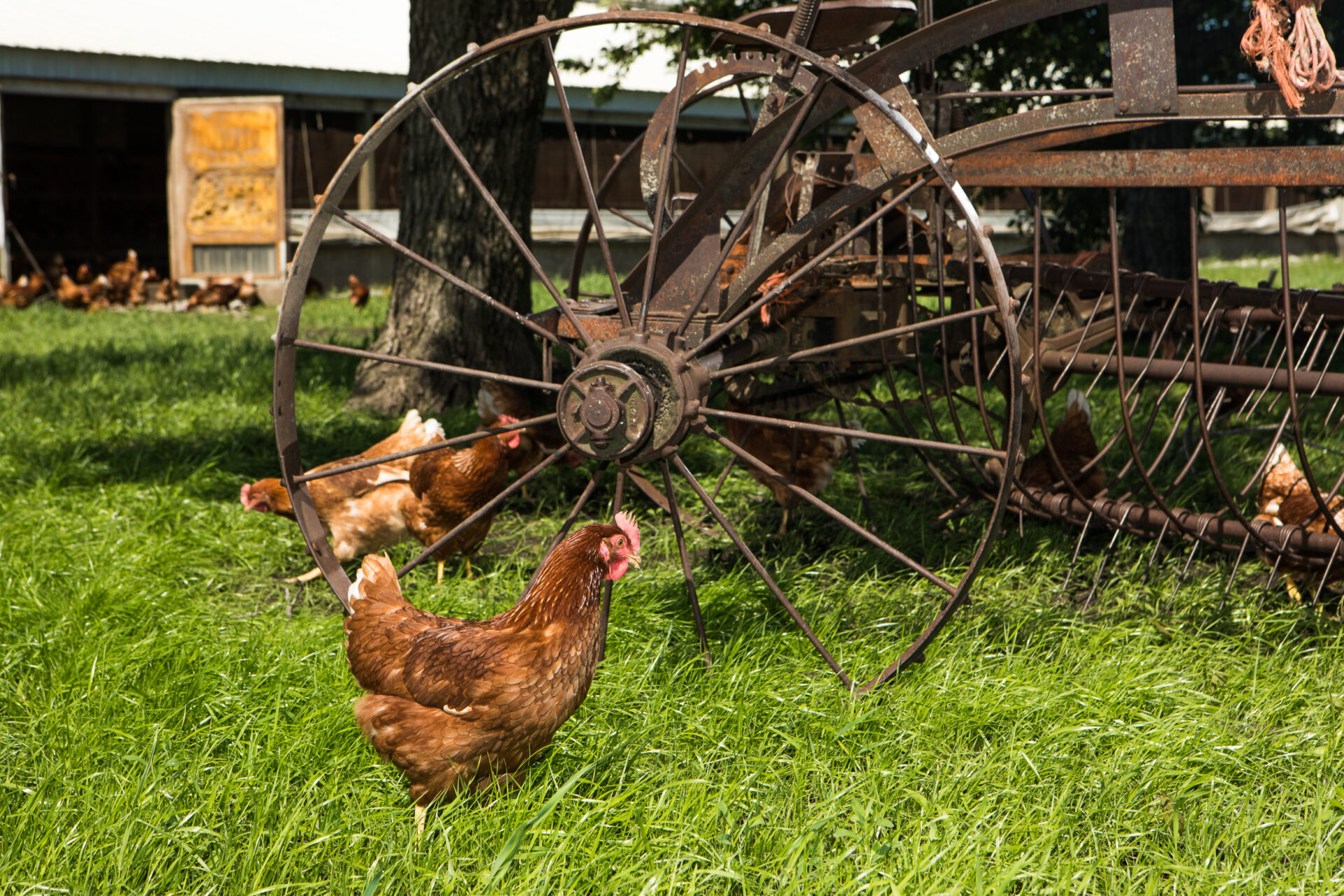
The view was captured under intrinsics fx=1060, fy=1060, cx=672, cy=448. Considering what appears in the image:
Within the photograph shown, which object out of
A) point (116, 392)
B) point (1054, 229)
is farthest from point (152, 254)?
point (1054, 229)

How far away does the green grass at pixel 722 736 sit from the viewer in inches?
81.9

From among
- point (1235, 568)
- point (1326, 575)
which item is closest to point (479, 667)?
point (1235, 568)

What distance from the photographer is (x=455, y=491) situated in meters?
3.75

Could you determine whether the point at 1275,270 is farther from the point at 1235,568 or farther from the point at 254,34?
the point at 254,34

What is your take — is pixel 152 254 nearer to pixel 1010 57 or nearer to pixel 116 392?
pixel 116 392

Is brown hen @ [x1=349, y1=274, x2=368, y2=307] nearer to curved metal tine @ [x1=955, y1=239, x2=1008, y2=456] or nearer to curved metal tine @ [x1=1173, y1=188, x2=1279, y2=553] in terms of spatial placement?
curved metal tine @ [x1=955, y1=239, x2=1008, y2=456]

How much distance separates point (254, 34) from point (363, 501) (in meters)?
13.3

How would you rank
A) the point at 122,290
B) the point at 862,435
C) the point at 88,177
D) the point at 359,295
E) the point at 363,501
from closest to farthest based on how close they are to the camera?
the point at 862,435 < the point at 363,501 < the point at 359,295 < the point at 122,290 < the point at 88,177

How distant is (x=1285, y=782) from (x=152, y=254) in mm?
19536

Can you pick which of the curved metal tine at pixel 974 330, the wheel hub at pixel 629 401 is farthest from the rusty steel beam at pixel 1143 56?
the wheel hub at pixel 629 401

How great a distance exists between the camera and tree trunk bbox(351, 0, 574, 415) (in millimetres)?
5605

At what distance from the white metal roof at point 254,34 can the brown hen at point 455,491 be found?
838 centimetres

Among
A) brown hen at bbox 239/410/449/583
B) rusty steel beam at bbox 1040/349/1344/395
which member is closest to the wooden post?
brown hen at bbox 239/410/449/583

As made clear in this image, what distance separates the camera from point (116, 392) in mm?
6422
